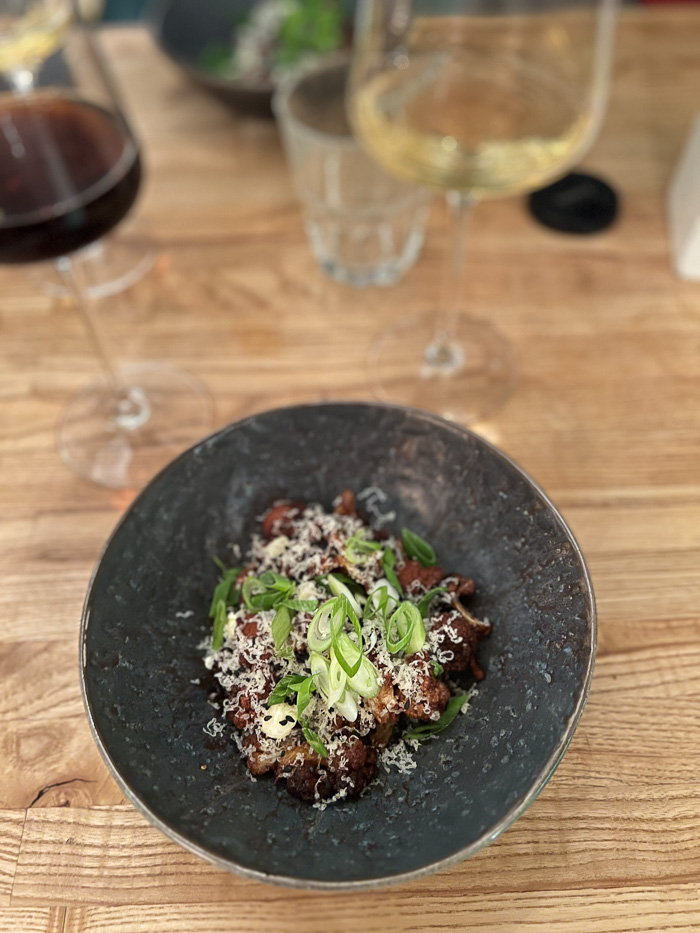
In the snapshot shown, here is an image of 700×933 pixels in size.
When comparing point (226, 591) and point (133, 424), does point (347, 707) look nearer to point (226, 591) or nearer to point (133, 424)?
point (226, 591)

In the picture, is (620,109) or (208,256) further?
(620,109)

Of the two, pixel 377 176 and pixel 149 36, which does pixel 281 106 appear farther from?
pixel 149 36

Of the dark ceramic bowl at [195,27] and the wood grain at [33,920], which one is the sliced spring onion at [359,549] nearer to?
the wood grain at [33,920]

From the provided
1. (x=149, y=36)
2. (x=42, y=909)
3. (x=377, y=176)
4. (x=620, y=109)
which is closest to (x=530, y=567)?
(x=42, y=909)

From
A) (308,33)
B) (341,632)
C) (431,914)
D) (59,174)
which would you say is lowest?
(431,914)

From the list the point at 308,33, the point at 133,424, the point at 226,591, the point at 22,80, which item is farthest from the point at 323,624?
the point at 308,33

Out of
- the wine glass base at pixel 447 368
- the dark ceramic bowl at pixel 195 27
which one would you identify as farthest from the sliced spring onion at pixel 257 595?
the dark ceramic bowl at pixel 195 27
